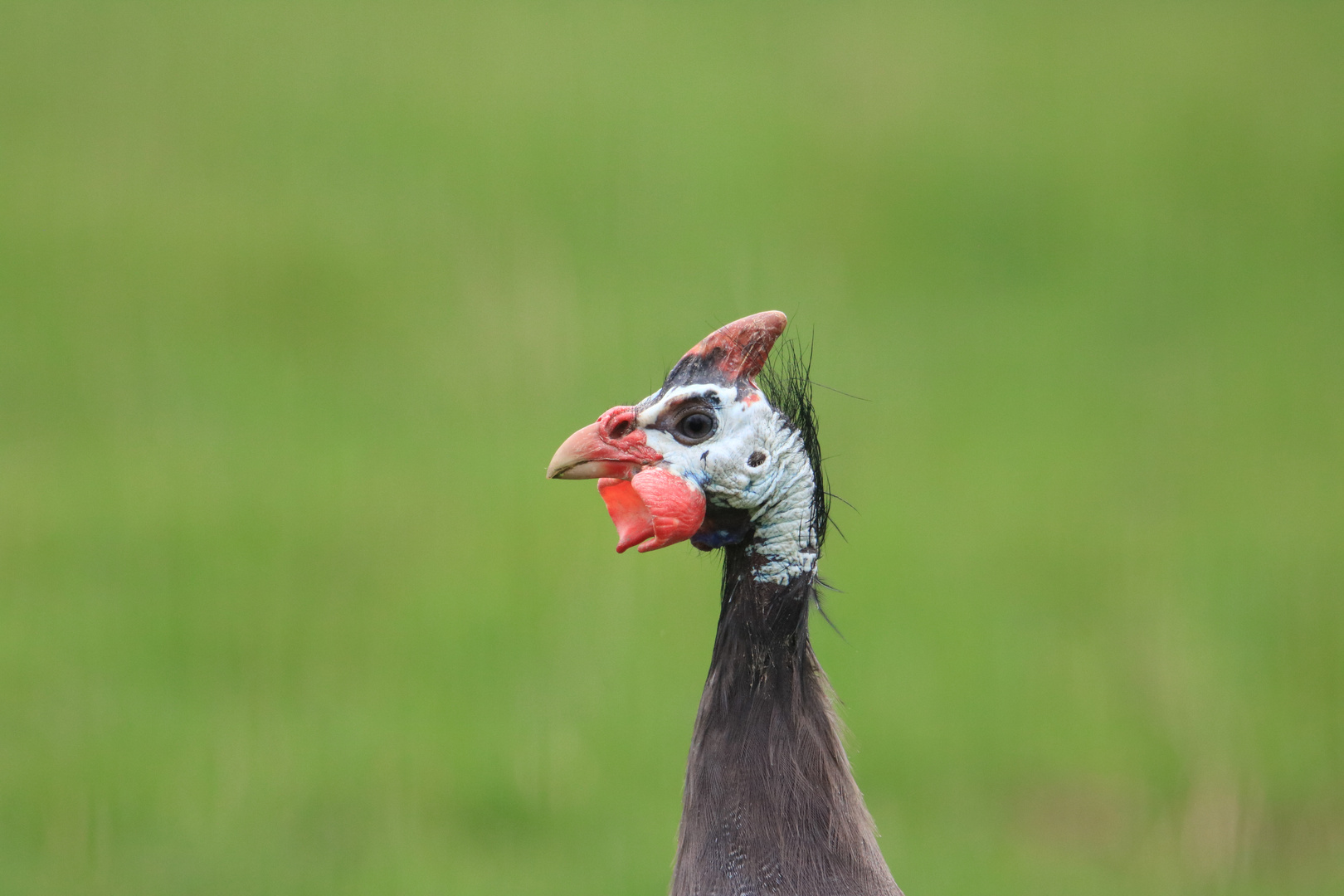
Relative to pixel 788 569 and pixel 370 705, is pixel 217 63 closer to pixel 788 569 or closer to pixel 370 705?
pixel 370 705

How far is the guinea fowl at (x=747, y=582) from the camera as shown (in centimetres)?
343

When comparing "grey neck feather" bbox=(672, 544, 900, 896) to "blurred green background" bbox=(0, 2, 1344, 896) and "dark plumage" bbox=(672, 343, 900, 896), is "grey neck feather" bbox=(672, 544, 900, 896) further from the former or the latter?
"blurred green background" bbox=(0, 2, 1344, 896)

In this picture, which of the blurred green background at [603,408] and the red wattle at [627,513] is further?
the blurred green background at [603,408]

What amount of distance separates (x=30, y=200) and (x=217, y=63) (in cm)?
212

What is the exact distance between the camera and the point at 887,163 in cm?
1261

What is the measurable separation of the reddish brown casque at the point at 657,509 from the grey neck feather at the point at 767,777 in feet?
0.57

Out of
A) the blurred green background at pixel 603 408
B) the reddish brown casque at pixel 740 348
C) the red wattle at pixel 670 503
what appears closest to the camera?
the red wattle at pixel 670 503

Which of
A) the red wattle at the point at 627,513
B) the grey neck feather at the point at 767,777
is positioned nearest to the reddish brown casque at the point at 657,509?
the red wattle at the point at 627,513

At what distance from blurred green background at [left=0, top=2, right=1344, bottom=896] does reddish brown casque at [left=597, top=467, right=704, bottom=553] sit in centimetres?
330

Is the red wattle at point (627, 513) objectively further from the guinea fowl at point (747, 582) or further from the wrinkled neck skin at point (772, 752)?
the wrinkled neck skin at point (772, 752)

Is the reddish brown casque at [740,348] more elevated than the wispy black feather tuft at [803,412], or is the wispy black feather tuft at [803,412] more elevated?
the reddish brown casque at [740,348]

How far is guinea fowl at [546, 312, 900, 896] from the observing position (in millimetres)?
3430

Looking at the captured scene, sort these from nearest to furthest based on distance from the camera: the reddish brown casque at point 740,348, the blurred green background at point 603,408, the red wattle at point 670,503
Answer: the red wattle at point 670,503 < the reddish brown casque at point 740,348 < the blurred green background at point 603,408

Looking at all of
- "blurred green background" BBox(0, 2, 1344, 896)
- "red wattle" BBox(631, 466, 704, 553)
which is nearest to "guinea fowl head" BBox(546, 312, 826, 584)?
"red wattle" BBox(631, 466, 704, 553)
